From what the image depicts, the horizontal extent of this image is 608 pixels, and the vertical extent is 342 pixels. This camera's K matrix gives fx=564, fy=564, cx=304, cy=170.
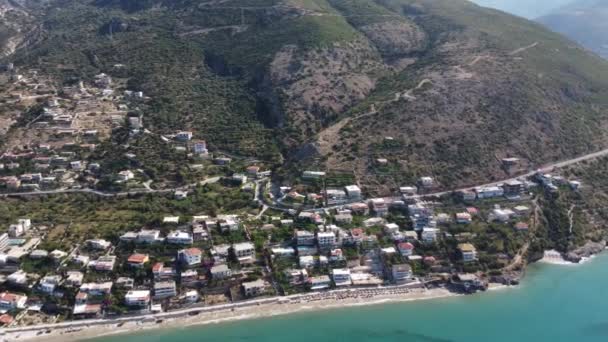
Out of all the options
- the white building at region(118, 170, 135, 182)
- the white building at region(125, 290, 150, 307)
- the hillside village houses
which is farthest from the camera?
the white building at region(118, 170, 135, 182)

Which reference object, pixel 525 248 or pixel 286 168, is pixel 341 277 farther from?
pixel 525 248

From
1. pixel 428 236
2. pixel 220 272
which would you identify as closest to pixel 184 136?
pixel 220 272

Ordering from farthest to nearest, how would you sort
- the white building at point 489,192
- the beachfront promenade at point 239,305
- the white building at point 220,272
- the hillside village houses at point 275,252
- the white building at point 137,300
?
the white building at point 489,192 → the white building at point 220,272 → the hillside village houses at point 275,252 → the white building at point 137,300 → the beachfront promenade at point 239,305

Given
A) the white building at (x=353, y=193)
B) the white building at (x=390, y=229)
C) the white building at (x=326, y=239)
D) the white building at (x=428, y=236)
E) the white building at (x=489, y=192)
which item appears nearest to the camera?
the white building at (x=326, y=239)

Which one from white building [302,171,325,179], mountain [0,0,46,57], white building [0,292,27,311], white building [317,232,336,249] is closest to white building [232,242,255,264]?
white building [317,232,336,249]

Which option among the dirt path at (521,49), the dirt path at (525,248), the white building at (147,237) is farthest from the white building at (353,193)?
the dirt path at (521,49)

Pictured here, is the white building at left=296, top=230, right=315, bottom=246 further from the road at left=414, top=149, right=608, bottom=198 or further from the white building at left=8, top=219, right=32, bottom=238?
the white building at left=8, top=219, right=32, bottom=238

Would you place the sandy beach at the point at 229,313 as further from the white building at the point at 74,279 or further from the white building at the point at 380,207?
the white building at the point at 380,207
